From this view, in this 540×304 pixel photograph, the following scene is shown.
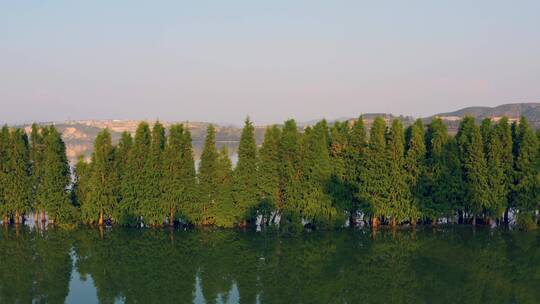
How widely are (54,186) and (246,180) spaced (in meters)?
24.2

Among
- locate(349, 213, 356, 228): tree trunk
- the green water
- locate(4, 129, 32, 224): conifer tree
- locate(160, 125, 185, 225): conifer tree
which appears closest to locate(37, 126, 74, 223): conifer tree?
locate(4, 129, 32, 224): conifer tree

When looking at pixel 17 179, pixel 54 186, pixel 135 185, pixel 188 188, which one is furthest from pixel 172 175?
pixel 17 179

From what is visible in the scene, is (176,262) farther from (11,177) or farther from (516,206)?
(516,206)

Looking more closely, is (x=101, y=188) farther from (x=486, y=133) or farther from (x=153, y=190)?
(x=486, y=133)

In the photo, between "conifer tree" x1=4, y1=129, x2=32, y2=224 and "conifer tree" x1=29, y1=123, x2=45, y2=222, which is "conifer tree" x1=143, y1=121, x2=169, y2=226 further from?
"conifer tree" x1=4, y1=129, x2=32, y2=224

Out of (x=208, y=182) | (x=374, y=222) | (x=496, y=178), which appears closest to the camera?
(x=496, y=178)

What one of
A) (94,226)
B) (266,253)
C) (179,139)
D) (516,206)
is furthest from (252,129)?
(516,206)

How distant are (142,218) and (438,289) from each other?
125 feet

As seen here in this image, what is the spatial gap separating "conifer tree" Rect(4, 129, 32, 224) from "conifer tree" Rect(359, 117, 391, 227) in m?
42.5

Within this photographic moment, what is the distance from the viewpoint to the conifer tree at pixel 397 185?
212 ft

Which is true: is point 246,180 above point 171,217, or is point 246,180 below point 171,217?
above

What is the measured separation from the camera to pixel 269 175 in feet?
211

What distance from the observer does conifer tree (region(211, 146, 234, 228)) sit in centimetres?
6475

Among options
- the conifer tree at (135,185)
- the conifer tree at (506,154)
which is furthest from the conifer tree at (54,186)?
the conifer tree at (506,154)
